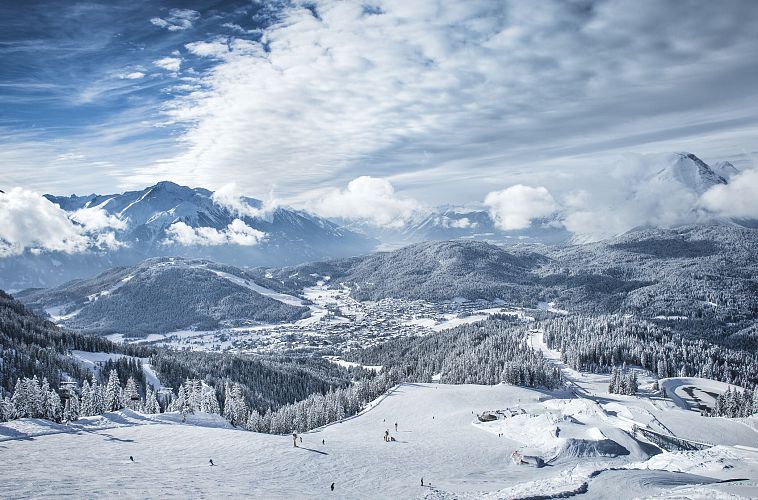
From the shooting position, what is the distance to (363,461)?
5956 centimetres

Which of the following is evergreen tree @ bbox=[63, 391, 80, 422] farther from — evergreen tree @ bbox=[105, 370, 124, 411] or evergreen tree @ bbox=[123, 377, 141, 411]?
evergreen tree @ bbox=[123, 377, 141, 411]

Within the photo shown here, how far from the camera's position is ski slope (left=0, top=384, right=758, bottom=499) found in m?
42.2

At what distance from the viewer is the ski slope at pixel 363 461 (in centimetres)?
4222

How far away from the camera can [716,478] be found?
50969 mm

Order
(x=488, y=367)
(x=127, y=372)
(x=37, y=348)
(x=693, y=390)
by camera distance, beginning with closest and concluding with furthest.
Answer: (x=693, y=390), (x=37, y=348), (x=488, y=367), (x=127, y=372)

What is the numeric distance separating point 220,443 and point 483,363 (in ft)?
395

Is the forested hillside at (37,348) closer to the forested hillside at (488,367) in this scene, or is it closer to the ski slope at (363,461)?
the ski slope at (363,461)

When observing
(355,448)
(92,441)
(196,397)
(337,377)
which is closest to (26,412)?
(196,397)

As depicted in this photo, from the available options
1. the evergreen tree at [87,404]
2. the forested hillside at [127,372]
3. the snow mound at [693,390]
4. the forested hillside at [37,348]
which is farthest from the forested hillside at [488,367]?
the forested hillside at [37,348]

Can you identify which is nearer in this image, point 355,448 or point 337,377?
point 355,448

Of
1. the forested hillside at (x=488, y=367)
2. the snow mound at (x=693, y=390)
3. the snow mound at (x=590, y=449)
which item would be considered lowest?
the snow mound at (x=693, y=390)

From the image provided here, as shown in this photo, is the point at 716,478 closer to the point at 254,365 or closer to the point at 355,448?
the point at 355,448

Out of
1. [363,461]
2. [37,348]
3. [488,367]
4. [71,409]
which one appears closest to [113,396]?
[71,409]

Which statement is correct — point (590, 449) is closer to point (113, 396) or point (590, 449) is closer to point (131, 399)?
point (131, 399)
